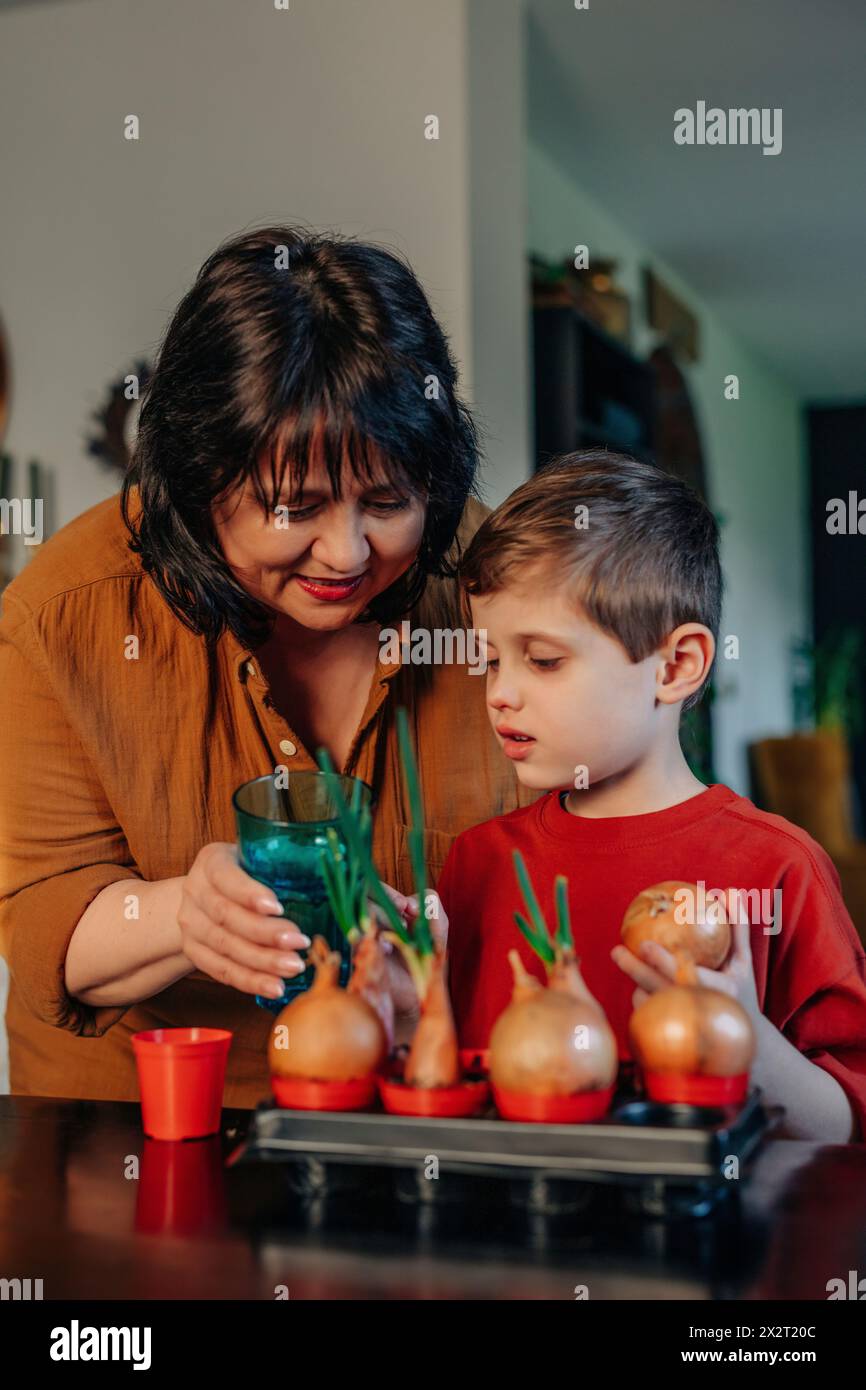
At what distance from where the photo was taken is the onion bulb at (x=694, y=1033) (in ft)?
2.84

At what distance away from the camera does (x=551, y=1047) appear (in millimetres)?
838

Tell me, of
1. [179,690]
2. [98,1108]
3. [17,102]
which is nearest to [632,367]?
[17,102]

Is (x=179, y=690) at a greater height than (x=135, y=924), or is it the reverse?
(x=179, y=690)

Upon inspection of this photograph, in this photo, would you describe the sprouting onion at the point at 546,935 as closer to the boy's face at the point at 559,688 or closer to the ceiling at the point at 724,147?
the boy's face at the point at 559,688

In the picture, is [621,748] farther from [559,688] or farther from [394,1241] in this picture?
[394,1241]

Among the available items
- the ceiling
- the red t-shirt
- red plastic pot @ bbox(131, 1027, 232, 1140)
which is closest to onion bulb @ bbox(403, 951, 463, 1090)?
red plastic pot @ bbox(131, 1027, 232, 1140)

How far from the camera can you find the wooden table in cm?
78

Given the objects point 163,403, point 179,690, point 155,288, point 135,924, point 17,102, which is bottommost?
point 135,924

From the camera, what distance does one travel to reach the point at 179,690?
1468mm

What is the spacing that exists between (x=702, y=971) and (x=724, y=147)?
444 cm

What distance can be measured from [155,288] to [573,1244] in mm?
3134

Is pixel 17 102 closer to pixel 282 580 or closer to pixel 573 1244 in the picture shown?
pixel 282 580

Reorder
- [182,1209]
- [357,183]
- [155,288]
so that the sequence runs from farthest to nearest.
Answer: [155,288]
[357,183]
[182,1209]

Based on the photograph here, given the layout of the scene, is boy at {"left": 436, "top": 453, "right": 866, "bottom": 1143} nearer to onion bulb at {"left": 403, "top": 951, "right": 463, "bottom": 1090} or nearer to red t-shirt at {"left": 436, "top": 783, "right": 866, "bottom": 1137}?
red t-shirt at {"left": 436, "top": 783, "right": 866, "bottom": 1137}
